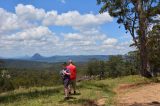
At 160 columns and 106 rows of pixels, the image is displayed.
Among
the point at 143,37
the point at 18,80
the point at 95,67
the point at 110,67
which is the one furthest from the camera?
the point at 95,67

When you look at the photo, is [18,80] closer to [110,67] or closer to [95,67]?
[110,67]

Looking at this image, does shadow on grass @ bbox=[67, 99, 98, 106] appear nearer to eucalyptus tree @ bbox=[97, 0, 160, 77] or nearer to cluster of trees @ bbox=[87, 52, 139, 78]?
eucalyptus tree @ bbox=[97, 0, 160, 77]

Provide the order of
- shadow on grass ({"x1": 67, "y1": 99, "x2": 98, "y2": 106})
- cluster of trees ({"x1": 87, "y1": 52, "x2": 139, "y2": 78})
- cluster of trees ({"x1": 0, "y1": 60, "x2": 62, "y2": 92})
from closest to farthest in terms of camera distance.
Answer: shadow on grass ({"x1": 67, "y1": 99, "x2": 98, "y2": 106}) → cluster of trees ({"x1": 0, "y1": 60, "x2": 62, "y2": 92}) → cluster of trees ({"x1": 87, "y1": 52, "x2": 139, "y2": 78})

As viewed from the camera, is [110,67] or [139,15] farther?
[110,67]

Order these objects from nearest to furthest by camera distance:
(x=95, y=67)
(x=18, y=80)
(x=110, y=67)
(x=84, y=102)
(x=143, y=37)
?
(x=84, y=102), (x=143, y=37), (x=18, y=80), (x=110, y=67), (x=95, y=67)

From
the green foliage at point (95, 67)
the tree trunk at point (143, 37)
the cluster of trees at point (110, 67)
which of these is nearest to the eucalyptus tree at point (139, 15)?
the tree trunk at point (143, 37)

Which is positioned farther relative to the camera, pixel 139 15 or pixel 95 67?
pixel 95 67

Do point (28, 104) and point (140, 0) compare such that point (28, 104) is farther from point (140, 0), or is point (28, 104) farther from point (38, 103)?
point (140, 0)

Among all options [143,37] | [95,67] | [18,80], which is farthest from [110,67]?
[143,37]

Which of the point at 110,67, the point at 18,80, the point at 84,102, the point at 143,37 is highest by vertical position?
the point at 143,37

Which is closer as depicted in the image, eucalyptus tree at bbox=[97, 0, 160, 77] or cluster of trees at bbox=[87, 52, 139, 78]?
eucalyptus tree at bbox=[97, 0, 160, 77]

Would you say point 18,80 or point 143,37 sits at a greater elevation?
point 143,37

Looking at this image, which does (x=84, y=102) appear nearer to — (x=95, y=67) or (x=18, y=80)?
(x=18, y=80)

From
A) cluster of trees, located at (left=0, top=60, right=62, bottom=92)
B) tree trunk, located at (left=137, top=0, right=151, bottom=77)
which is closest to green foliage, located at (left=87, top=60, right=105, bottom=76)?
cluster of trees, located at (left=0, top=60, right=62, bottom=92)
